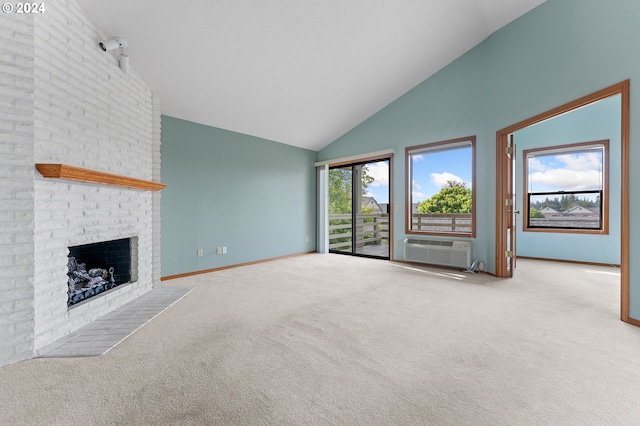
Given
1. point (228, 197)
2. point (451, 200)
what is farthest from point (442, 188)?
point (228, 197)

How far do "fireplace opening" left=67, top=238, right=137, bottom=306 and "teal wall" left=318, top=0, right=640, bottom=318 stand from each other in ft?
13.4

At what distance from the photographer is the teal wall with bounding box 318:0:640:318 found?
2.23 metres

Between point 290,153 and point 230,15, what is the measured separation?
10.1 ft

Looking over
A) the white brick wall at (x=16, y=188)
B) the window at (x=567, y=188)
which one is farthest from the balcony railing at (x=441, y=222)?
the white brick wall at (x=16, y=188)

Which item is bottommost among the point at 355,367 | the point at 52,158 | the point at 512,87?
the point at 355,367

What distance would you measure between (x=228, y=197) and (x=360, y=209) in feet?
9.07

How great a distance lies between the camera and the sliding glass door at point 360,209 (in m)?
5.38

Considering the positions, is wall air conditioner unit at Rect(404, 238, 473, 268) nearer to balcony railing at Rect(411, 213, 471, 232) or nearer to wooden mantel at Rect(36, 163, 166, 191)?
balcony railing at Rect(411, 213, 471, 232)

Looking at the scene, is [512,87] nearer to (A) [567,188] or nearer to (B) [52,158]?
(A) [567,188]

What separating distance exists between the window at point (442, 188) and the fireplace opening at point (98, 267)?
4174 mm

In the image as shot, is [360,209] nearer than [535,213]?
No

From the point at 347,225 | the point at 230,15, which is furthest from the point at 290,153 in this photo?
the point at 230,15

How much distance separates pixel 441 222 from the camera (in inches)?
179

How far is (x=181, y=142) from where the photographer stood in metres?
3.88
